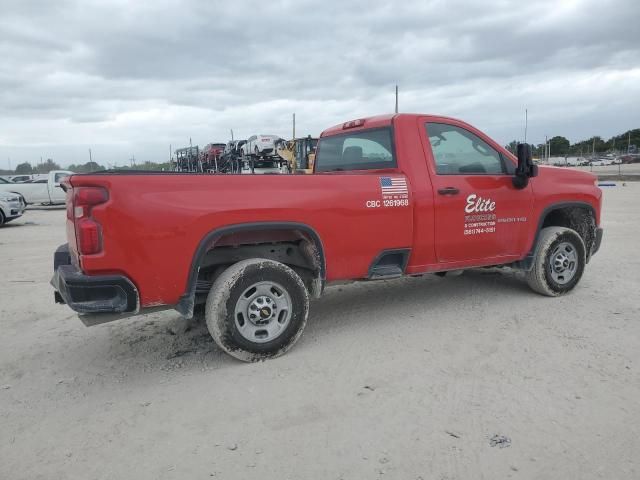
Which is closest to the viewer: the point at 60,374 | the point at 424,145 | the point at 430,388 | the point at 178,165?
the point at 430,388

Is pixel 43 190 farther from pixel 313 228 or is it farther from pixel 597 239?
pixel 597 239

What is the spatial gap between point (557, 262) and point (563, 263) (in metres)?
0.08

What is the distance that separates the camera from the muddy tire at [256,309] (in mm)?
3650

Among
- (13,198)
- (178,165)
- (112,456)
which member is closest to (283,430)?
(112,456)

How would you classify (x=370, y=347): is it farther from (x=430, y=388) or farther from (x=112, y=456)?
(x=112, y=456)

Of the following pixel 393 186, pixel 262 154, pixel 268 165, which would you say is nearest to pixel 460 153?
pixel 393 186

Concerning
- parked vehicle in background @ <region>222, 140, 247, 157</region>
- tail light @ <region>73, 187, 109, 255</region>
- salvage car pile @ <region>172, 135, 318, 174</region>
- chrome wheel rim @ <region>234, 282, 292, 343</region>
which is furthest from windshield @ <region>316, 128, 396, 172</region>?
parked vehicle in background @ <region>222, 140, 247, 157</region>

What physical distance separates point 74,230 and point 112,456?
4.94ft

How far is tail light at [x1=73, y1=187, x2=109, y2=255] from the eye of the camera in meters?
3.21

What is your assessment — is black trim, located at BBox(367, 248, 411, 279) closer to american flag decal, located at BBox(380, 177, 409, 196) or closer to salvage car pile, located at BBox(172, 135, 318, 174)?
american flag decal, located at BBox(380, 177, 409, 196)

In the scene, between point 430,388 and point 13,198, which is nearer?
point 430,388

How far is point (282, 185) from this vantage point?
381 centimetres

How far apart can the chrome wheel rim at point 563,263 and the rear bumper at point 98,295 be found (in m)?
4.17

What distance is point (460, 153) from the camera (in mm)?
4820
